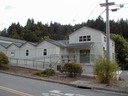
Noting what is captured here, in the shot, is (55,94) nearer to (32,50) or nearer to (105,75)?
(105,75)

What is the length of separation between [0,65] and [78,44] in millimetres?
13630

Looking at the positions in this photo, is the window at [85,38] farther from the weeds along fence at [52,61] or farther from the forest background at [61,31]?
the forest background at [61,31]

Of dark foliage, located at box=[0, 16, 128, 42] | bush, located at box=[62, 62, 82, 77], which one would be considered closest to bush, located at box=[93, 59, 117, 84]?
bush, located at box=[62, 62, 82, 77]

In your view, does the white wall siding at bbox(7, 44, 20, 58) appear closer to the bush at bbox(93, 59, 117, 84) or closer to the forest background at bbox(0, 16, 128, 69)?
A: the bush at bbox(93, 59, 117, 84)

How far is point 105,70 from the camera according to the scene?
677 inches

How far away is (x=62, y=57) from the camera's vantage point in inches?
1261

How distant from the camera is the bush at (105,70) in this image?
17156 mm

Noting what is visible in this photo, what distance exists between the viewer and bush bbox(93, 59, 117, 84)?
17156mm

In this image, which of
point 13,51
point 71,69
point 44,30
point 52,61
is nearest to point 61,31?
point 44,30

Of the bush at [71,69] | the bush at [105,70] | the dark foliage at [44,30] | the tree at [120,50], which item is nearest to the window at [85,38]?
the bush at [71,69]

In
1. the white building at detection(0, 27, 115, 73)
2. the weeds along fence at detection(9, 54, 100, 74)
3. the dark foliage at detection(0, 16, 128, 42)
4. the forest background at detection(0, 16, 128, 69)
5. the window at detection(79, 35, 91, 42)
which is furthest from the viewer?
the dark foliage at detection(0, 16, 128, 42)

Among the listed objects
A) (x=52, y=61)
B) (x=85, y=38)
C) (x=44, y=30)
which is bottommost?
(x=52, y=61)

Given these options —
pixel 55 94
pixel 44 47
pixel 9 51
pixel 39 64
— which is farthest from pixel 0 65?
pixel 55 94

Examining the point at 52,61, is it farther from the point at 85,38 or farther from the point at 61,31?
the point at 61,31
